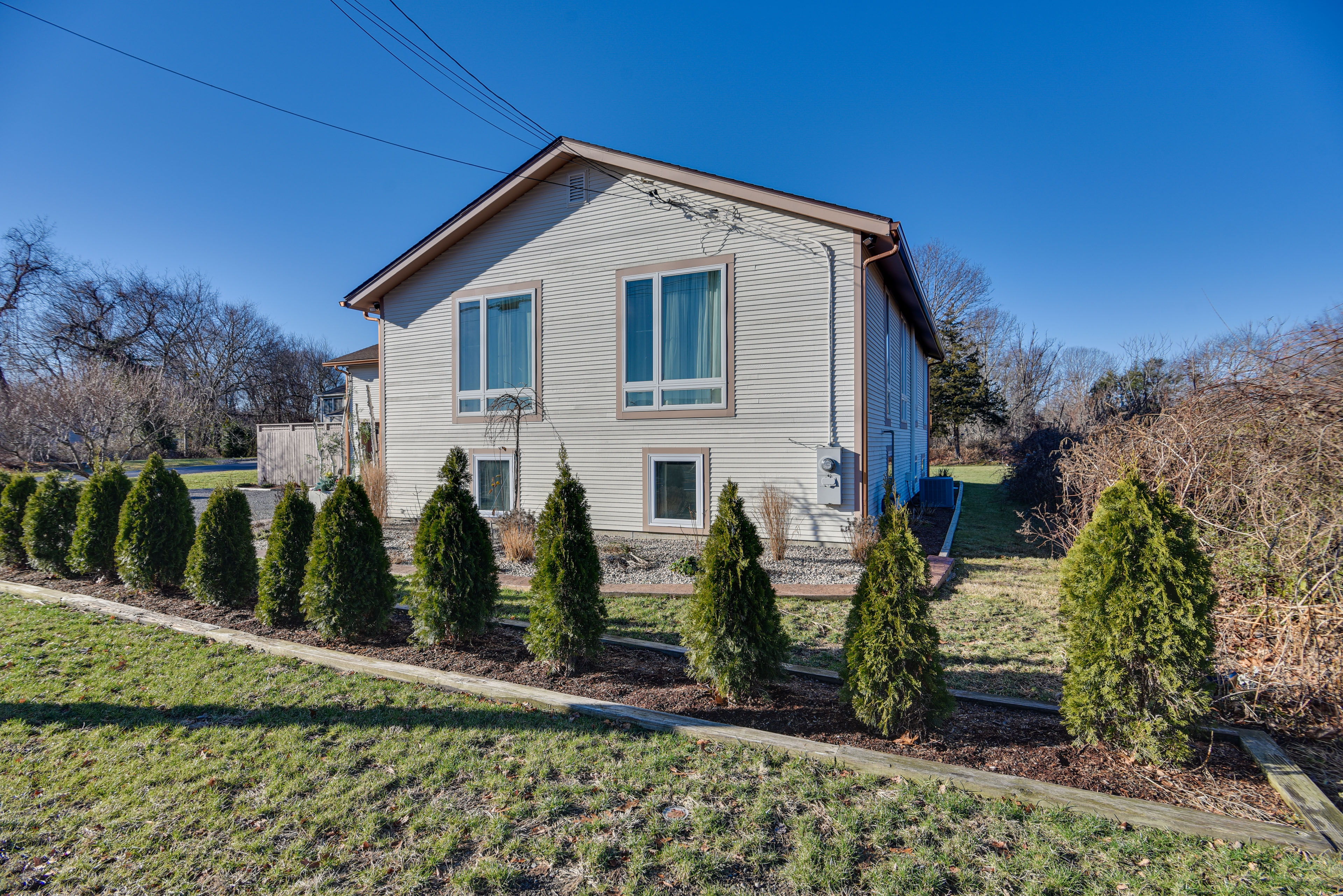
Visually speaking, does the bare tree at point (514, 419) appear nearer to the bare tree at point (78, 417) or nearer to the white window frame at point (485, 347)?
the white window frame at point (485, 347)

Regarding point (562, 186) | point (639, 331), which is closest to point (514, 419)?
point (639, 331)

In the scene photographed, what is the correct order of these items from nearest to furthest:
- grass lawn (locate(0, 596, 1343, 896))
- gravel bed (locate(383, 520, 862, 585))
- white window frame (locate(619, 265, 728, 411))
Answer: grass lawn (locate(0, 596, 1343, 896)) → gravel bed (locate(383, 520, 862, 585)) → white window frame (locate(619, 265, 728, 411))

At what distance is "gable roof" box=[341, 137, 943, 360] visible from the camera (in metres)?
8.83

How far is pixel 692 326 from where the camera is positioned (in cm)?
998

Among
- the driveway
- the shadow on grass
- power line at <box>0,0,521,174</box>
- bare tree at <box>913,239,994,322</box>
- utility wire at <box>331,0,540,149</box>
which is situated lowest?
the shadow on grass

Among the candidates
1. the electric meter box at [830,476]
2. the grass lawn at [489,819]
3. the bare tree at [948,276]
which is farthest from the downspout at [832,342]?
the bare tree at [948,276]

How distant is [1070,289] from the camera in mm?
27328

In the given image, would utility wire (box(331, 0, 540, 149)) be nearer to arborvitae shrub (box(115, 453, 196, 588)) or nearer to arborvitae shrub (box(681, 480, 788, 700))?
arborvitae shrub (box(115, 453, 196, 588))

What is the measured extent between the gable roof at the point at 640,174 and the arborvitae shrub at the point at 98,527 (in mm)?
6748

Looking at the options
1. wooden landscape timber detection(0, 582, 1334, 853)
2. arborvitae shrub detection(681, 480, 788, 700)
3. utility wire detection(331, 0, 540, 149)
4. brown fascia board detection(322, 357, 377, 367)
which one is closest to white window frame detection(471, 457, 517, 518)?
utility wire detection(331, 0, 540, 149)

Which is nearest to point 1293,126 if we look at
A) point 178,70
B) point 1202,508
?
point 1202,508

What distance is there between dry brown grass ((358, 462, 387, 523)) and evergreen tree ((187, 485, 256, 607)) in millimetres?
4945

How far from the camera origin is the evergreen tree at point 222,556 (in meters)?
5.77

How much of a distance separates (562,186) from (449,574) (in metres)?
8.80
